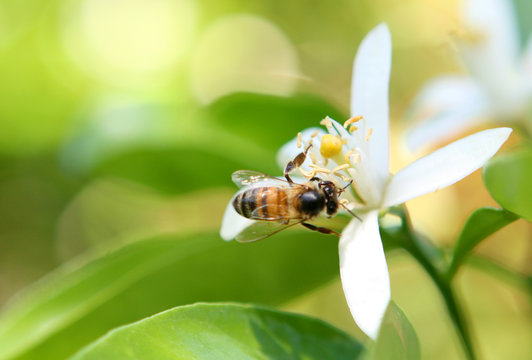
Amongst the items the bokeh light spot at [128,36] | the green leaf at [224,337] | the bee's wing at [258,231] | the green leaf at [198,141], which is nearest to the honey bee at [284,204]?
the bee's wing at [258,231]

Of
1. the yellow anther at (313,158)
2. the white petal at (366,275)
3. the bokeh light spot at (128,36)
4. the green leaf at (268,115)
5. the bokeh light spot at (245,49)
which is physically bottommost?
the white petal at (366,275)

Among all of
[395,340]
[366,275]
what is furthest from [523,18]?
[395,340]

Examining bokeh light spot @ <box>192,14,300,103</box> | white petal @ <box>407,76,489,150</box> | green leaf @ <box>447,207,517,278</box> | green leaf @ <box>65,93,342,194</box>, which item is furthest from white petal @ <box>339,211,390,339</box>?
bokeh light spot @ <box>192,14,300,103</box>

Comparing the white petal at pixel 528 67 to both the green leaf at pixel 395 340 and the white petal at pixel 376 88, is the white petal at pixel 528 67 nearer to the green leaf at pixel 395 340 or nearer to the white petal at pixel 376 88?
the white petal at pixel 376 88

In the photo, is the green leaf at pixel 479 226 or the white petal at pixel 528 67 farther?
the white petal at pixel 528 67

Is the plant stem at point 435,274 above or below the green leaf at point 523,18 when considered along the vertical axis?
below

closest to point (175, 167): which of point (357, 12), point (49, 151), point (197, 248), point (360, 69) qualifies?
point (197, 248)

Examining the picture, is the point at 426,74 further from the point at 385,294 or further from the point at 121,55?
the point at 385,294
